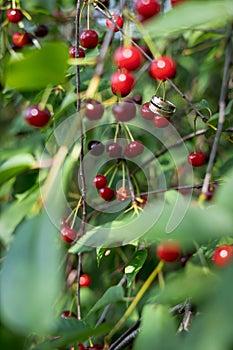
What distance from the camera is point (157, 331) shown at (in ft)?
1.97

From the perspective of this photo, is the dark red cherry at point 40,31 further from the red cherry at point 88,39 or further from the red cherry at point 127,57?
the red cherry at point 127,57

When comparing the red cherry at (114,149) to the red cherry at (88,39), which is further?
the red cherry at (114,149)

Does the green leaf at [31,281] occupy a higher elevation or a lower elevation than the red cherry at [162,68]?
lower

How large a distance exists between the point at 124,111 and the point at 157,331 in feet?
2.27

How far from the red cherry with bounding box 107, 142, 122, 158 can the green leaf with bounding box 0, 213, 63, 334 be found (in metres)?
0.75

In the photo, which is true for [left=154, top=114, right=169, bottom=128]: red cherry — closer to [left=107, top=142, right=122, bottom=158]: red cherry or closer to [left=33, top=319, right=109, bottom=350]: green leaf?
[left=107, top=142, right=122, bottom=158]: red cherry

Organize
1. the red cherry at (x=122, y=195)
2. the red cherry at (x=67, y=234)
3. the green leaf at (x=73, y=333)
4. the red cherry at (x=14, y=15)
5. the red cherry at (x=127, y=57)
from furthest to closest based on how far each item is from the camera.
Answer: the red cherry at (x=14, y=15)
the red cherry at (x=122, y=195)
the red cherry at (x=67, y=234)
the red cherry at (x=127, y=57)
the green leaf at (x=73, y=333)

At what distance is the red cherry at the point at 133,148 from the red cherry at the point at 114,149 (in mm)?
17

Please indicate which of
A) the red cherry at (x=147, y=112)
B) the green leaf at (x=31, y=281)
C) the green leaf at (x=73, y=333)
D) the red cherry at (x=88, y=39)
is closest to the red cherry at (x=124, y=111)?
the red cherry at (x=147, y=112)

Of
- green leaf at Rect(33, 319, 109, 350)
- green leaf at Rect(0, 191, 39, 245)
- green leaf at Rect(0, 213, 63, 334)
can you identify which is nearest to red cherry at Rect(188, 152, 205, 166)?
green leaf at Rect(0, 191, 39, 245)

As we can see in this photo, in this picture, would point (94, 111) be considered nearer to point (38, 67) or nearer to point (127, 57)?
point (127, 57)

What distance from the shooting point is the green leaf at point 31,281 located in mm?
485

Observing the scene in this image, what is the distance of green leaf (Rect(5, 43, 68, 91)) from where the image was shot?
554 millimetres

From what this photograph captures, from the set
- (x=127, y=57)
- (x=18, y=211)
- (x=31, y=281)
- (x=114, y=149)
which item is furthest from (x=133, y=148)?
(x=31, y=281)
